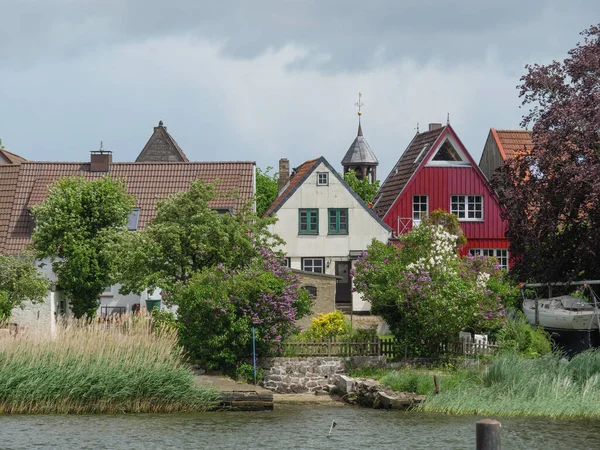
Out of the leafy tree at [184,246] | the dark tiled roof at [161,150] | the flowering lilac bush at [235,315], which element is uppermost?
the dark tiled roof at [161,150]

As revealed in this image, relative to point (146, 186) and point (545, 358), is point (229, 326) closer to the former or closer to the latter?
point (545, 358)

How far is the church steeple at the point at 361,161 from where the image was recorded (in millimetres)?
92500

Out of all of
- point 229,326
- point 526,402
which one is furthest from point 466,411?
point 229,326

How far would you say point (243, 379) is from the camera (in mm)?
32062

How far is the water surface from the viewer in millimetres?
23953

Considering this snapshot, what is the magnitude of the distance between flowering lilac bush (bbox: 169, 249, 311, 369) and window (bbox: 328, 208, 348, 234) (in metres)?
19.5

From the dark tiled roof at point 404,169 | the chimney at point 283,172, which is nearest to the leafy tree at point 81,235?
the dark tiled roof at point 404,169

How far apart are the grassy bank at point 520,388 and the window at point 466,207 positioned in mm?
23703

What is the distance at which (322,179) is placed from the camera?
5231 centimetres

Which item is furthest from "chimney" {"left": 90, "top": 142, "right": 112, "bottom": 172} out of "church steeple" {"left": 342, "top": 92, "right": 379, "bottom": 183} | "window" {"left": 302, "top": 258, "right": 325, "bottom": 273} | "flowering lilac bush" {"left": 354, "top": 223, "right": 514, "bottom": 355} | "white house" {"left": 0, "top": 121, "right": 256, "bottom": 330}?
"church steeple" {"left": 342, "top": 92, "right": 379, "bottom": 183}

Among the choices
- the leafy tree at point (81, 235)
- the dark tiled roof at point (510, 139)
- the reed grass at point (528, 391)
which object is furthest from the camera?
the dark tiled roof at point (510, 139)

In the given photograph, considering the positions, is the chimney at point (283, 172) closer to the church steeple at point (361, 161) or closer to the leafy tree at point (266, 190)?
the leafy tree at point (266, 190)

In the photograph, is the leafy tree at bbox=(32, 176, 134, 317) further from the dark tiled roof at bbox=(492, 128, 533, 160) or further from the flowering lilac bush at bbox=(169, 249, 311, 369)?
the dark tiled roof at bbox=(492, 128, 533, 160)

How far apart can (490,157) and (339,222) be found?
413 inches
